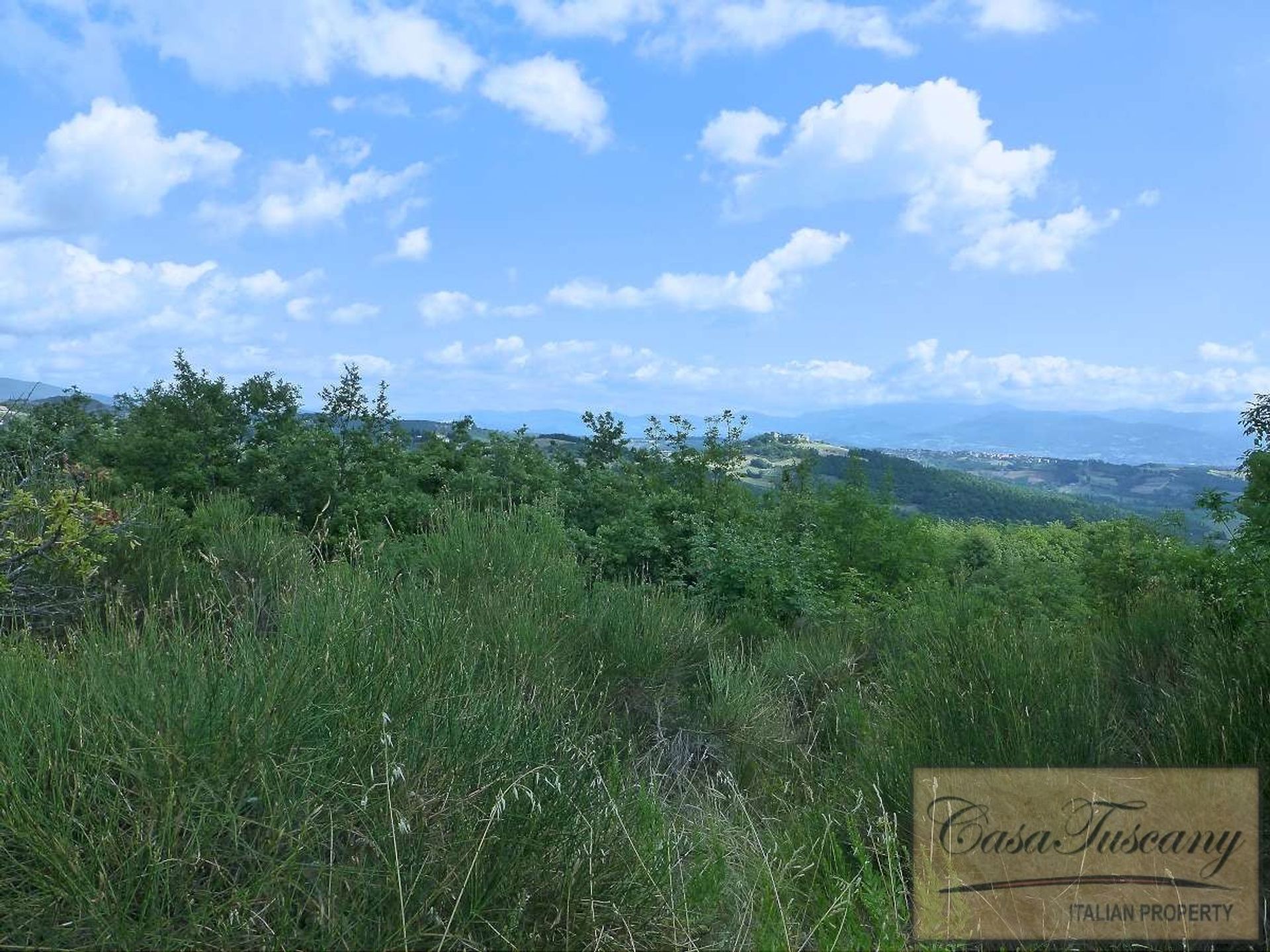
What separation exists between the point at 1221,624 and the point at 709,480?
832 centimetres

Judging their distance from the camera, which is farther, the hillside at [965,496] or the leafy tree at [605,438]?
the hillside at [965,496]

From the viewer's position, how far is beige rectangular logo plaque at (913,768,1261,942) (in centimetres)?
299

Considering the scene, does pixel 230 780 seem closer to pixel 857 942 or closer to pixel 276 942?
pixel 276 942

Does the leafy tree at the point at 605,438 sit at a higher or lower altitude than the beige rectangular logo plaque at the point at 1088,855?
higher

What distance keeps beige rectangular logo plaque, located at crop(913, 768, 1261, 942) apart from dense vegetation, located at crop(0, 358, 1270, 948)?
0.58ft

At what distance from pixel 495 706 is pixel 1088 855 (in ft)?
7.88

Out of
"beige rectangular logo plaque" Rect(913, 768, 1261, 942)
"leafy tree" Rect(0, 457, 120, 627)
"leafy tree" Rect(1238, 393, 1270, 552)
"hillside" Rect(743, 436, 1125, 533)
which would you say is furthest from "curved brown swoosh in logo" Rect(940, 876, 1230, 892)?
"hillside" Rect(743, 436, 1125, 533)

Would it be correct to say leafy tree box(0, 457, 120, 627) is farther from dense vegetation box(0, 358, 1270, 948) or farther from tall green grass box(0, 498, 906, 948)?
tall green grass box(0, 498, 906, 948)

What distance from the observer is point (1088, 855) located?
3.23 meters

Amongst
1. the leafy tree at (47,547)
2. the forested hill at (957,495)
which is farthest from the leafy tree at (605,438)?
the leafy tree at (47,547)

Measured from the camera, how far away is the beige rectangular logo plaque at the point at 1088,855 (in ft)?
9.80

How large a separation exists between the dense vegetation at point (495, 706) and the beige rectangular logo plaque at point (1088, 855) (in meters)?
0.18

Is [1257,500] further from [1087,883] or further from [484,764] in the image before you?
[484,764]

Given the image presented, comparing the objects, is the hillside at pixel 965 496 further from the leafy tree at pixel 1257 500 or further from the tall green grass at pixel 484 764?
the tall green grass at pixel 484 764
